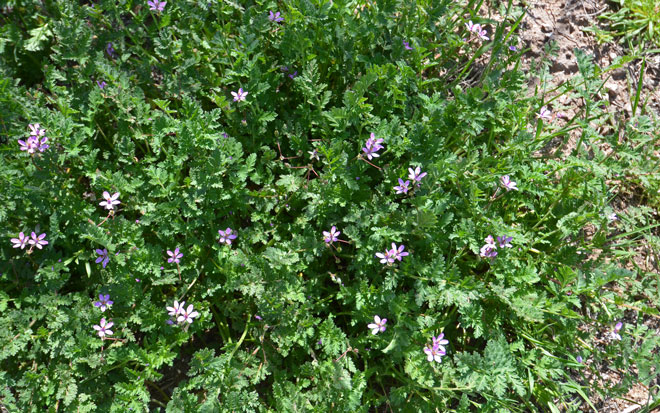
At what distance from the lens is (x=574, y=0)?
473cm

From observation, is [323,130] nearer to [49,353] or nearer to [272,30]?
[272,30]

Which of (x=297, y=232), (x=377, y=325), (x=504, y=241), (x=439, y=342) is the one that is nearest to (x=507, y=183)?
(x=504, y=241)

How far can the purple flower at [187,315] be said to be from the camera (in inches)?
122

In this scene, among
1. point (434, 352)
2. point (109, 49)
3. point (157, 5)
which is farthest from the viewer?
point (109, 49)

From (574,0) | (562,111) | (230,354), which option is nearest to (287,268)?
(230,354)

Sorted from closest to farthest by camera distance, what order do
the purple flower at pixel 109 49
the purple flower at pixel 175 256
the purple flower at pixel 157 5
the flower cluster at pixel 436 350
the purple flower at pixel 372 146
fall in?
the flower cluster at pixel 436 350, the purple flower at pixel 175 256, the purple flower at pixel 372 146, the purple flower at pixel 157 5, the purple flower at pixel 109 49

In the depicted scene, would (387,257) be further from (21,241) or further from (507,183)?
(21,241)

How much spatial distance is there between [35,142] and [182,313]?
1.42 metres

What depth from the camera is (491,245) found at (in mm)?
3227

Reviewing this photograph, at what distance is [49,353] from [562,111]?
4301 millimetres

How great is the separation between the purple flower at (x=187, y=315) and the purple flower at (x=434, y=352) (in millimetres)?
1404

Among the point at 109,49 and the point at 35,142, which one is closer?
the point at 35,142

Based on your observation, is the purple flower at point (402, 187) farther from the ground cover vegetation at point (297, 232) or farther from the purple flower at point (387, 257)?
the purple flower at point (387, 257)

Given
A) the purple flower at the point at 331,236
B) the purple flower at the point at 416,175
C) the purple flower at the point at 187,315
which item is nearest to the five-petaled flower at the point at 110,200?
the purple flower at the point at 187,315
